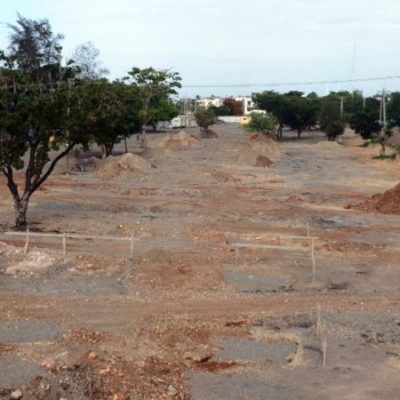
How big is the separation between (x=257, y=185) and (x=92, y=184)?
8706 mm

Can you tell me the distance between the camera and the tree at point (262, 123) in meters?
73.0

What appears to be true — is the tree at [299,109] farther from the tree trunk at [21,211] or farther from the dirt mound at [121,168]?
the tree trunk at [21,211]

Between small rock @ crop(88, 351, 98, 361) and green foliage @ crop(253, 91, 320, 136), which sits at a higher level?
green foliage @ crop(253, 91, 320, 136)

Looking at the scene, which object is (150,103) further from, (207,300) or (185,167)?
(207,300)

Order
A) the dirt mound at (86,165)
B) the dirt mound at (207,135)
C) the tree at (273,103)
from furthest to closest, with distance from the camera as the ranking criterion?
1. the dirt mound at (207,135)
2. the tree at (273,103)
3. the dirt mound at (86,165)

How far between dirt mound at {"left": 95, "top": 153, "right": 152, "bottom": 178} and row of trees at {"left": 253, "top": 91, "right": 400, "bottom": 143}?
3207 centimetres

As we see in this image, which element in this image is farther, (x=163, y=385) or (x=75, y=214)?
(x=75, y=214)

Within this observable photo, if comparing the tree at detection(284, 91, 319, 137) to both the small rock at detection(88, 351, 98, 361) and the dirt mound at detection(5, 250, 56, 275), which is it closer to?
the dirt mound at detection(5, 250, 56, 275)

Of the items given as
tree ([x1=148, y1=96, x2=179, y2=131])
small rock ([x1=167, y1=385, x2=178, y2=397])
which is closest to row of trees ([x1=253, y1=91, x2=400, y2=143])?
tree ([x1=148, y1=96, x2=179, y2=131])

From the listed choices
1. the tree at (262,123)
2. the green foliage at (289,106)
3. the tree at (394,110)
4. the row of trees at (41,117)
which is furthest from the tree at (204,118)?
the row of trees at (41,117)

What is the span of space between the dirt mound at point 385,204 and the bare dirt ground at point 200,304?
660 millimetres

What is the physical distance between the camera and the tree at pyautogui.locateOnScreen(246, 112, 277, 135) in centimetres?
7300

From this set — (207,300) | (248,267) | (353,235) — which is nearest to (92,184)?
(353,235)

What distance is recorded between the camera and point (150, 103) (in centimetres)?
6238
